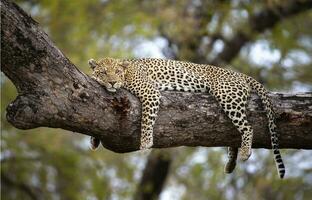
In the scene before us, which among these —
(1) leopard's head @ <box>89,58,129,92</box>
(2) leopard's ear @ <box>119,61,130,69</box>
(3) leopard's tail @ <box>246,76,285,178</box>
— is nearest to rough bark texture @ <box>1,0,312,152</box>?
(3) leopard's tail @ <box>246,76,285,178</box>

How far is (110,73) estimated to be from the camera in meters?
7.98

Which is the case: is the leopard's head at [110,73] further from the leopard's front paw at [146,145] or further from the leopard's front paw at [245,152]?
the leopard's front paw at [245,152]

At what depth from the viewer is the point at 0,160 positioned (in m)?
13.9

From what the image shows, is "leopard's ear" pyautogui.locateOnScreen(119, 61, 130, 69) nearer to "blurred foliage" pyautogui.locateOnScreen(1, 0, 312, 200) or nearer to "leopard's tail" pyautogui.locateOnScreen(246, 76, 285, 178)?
"leopard's tail" pyautogui.locateOnScreen(246, 76, 285, 178)

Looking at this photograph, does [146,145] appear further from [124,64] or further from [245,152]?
[124,64]

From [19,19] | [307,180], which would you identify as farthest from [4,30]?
[307,180]

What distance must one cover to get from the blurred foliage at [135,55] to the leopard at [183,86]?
5.26 m

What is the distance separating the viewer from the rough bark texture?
6371 millimetres

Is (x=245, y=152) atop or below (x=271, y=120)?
A: below

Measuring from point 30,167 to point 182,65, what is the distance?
272 inches

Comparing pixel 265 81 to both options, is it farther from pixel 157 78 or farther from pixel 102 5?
pixel 157 78

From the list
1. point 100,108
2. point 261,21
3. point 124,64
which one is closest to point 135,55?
point 261,21

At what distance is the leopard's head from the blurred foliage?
5606 mm

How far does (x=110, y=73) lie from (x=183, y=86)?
961 millimetres
